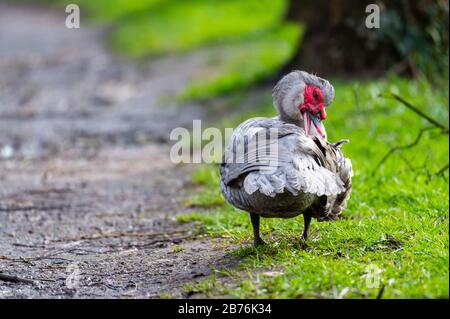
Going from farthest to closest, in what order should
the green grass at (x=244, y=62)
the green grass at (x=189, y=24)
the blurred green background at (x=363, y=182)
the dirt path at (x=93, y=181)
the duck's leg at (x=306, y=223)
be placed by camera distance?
the green grass at (x=189, y=24), the green grass at (x=244, y=62), the dirt path at (x=93, y=181), the duck's leg at (x=306, y=223), the blurred green background at (x=363, y=182)

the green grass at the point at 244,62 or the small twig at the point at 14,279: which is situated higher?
the green grass at the point at 244,62

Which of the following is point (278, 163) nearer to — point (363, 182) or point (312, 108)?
point (312, 108)

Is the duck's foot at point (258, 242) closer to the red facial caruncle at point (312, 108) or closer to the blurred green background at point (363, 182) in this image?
the blurred green background at point (363, 182)

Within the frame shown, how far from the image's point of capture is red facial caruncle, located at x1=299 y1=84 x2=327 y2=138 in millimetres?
5195

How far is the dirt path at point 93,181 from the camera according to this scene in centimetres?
534

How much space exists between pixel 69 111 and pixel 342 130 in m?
5.70

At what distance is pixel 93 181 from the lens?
29.8 feet

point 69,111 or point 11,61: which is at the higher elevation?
point 11,61

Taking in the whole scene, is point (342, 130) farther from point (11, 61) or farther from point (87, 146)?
point (11, 61)

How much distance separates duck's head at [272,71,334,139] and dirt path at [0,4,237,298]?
930 millimetres

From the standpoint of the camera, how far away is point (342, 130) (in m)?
9.85

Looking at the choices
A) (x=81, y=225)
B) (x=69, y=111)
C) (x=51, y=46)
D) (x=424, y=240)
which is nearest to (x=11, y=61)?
(x=51, y=46)

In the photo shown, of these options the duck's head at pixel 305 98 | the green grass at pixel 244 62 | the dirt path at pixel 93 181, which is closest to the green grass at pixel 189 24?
the green grass at pixel 244 62

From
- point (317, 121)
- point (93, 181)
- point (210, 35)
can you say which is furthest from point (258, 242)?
point (210, 35)
